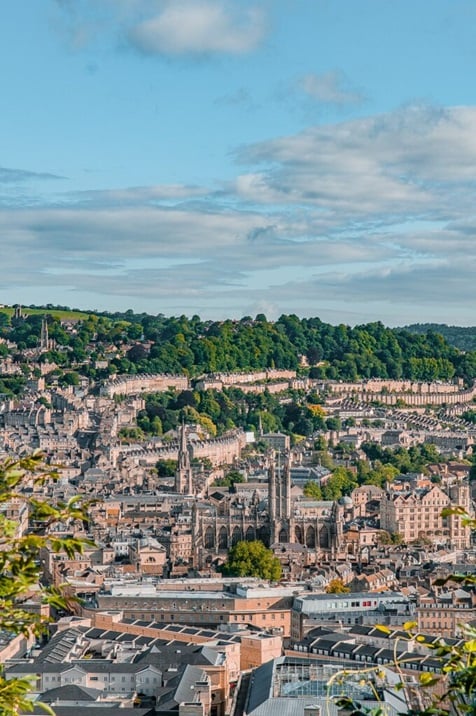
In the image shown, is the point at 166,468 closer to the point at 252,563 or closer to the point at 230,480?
the point at 230,480

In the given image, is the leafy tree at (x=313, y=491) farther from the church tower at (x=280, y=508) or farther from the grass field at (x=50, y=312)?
the grass field at (x=50, y=312)

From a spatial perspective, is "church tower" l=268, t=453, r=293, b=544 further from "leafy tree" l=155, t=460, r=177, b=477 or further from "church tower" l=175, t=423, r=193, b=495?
"leafy tree" l=155, t=460, r=177, b=477

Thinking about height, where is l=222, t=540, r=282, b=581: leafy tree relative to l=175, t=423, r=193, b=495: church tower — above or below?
below

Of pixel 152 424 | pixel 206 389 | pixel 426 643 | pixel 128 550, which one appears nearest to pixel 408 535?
pixel 128 550

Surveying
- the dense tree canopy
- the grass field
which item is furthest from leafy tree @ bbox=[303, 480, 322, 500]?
the grass field

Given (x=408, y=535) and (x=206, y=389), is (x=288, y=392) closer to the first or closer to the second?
(x=206, y=389)

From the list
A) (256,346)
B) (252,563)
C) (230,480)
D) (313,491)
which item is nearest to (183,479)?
(230,480)

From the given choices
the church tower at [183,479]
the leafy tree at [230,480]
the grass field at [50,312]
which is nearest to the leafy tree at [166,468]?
the leafy tree at [230,480]
